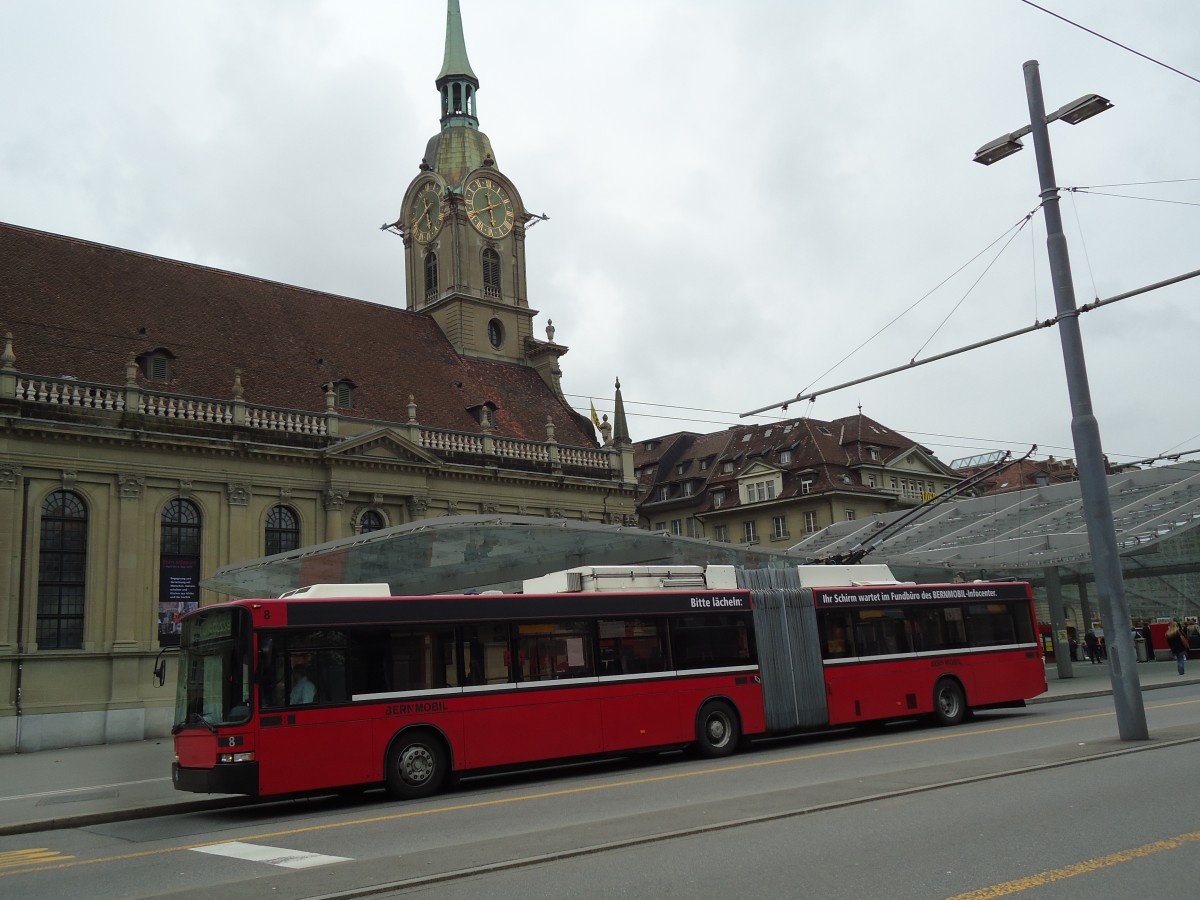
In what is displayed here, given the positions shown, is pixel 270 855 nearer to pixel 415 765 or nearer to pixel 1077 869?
pixel 415 765

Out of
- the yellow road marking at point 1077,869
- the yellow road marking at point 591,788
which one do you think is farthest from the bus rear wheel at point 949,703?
the yellow road marking at point 1077,869

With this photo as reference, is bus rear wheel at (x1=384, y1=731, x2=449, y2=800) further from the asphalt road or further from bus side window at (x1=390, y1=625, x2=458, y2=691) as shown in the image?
bus side window at (x1=390, y1=625, x2=458, y2=691)

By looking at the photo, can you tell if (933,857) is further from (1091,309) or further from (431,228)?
(431,228)

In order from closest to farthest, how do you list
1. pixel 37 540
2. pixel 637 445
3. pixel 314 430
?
1. pixel 37 540
2. pixel 314 430
3. pixel 637 445

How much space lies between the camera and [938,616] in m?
22.7

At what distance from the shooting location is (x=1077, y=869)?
7703mm

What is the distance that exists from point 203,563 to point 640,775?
919 inches

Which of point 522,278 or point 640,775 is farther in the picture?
point 522,278

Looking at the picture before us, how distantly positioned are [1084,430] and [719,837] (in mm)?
9669

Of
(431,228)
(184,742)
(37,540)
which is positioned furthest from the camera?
(431,228)

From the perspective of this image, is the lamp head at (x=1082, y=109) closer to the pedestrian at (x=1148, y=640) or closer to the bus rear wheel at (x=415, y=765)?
the bus rear wheel at (x=415, y=765)

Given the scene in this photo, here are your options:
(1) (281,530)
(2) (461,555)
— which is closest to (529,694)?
(2) (461,555)

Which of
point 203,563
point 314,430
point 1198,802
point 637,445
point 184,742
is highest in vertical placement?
point 637,445

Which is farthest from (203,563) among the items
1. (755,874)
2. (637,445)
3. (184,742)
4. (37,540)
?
(637,445)
